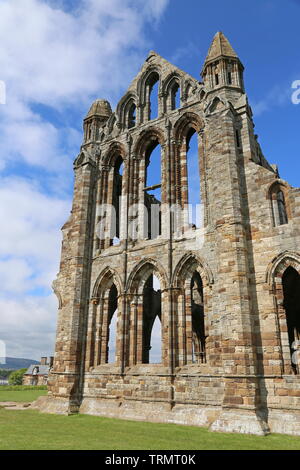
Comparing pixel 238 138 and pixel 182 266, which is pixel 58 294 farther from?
pixel 238 138

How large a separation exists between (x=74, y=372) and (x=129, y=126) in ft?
42.9

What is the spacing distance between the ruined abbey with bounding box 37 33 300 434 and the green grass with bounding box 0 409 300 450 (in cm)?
94

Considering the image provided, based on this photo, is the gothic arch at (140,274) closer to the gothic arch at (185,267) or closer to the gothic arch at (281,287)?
the gothic arch at (185,267)

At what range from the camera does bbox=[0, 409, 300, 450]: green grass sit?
347 inches

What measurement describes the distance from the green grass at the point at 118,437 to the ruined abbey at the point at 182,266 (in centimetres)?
94

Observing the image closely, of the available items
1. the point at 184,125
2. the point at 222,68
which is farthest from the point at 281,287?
the point at 222,68

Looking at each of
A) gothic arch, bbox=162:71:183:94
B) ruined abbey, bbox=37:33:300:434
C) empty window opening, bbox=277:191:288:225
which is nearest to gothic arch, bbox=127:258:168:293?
ruined abbey, bbox=37:33:300:434

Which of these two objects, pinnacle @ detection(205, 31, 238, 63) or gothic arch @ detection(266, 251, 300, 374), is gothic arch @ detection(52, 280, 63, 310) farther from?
pinnacle @ detection(205, 31, 238, 63)

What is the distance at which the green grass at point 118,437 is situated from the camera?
8.80 metres

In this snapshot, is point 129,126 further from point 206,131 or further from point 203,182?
point 203,182

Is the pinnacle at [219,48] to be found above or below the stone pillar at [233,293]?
above

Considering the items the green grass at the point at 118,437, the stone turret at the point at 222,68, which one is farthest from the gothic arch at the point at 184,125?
the green grass at the point at 118,437

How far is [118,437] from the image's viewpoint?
32.6 ft
